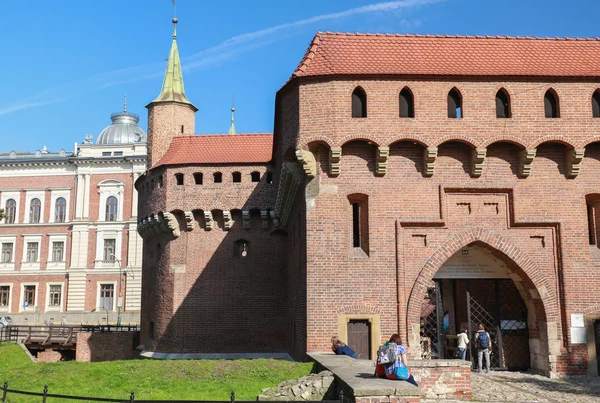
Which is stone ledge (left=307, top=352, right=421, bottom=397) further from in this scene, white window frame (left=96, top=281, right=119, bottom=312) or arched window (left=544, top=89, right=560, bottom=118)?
white window frame (left=96, top=281, right=119, bottom=312)

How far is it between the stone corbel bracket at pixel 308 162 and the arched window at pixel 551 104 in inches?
243

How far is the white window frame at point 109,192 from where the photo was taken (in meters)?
52.9

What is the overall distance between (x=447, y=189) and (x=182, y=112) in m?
16.1

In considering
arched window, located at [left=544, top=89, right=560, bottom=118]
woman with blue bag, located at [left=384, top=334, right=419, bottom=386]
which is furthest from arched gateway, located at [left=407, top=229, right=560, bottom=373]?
woman with blue bag, located at [left=384, top=334, right=419, bottom=386]

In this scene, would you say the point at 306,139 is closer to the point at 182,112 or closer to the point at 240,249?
the point at 240,249

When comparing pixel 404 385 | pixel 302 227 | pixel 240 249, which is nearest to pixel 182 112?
pixel 240 249

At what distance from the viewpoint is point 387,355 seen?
1025 cm

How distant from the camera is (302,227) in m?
17.4

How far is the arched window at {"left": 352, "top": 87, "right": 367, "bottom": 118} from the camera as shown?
1667 cm

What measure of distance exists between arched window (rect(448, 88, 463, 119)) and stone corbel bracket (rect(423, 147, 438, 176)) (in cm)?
123

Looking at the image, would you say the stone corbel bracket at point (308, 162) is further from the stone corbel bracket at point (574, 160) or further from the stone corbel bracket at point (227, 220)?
the stone corbel bracket at point (227, 220)

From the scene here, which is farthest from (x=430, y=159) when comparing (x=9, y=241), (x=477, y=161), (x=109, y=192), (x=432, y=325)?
(x=9, y=241)

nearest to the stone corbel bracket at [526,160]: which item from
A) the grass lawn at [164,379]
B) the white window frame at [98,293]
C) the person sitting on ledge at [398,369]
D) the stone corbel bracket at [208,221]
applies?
the grass lawn at [164,379]

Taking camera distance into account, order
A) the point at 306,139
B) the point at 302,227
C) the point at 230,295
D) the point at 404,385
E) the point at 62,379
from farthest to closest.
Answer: the point at 230,295
the point at 302,227
the point at 306,139
the point at 62,379
the point at 404,385
